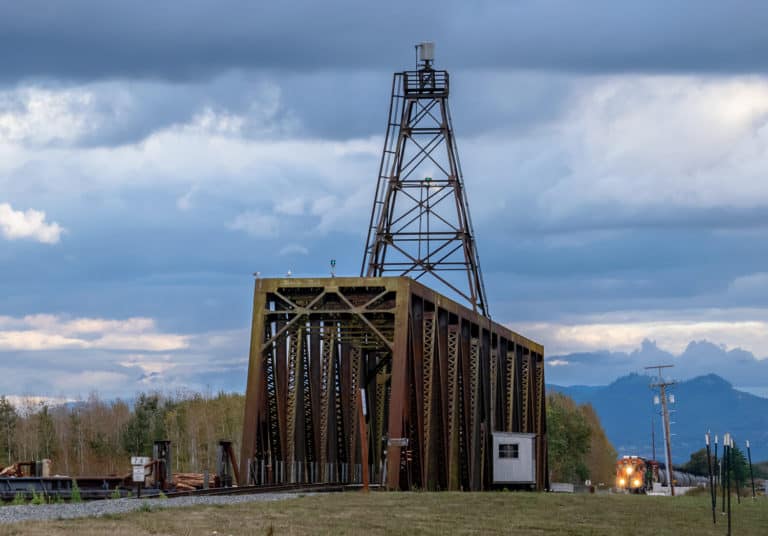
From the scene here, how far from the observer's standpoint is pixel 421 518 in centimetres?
3512

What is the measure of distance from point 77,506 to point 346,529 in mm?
7146

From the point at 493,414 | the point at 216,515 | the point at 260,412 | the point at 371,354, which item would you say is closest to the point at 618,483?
the point at 493,414

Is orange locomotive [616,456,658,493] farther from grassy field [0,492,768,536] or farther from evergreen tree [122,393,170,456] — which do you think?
grassy field [0,492,768,536]

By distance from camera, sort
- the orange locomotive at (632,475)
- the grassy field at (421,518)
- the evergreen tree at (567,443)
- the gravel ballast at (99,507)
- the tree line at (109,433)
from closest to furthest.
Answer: the grassy field at (421,518) → the gravel ballast at (99,507) → the orange locomotive at (632,475) → the tree line at (109,433) → the evergreen tree at (567,443)

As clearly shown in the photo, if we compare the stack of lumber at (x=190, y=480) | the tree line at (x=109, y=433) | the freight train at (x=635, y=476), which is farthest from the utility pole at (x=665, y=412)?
the stack of lumber at (x=190, y=480)

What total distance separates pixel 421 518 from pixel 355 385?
988 inches

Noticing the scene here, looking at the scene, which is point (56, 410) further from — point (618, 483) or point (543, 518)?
point (543, 518)

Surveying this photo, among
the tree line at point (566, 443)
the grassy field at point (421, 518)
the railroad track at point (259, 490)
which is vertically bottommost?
the grassy field at point (421, 518)

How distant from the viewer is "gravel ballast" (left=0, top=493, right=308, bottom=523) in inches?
1220

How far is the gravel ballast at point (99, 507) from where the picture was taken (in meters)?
31.0

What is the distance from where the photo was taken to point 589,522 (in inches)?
1483

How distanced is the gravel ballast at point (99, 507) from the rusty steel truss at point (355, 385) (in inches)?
557

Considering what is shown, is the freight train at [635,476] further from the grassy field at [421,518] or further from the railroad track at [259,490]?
the railroad track at [259,490]

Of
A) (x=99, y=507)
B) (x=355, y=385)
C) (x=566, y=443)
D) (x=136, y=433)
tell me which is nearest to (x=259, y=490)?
(x=99, y=507)
